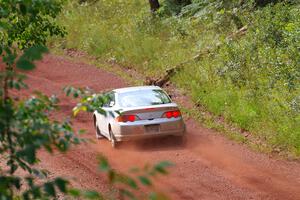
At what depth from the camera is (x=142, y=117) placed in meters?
15.6

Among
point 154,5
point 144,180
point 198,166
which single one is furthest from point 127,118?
point 154,5

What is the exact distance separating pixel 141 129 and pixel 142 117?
308mm

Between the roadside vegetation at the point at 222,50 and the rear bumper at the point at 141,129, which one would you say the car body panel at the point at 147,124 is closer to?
the rear bumper at the point at 141,129

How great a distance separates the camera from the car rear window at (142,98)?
52.0 ft

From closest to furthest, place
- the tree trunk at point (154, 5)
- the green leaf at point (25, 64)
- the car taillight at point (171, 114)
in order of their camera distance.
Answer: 1. the green leaf at point (25, 64)
2. the car taillight at point (171, 114)
3. the tree trunk at point (154, 5)

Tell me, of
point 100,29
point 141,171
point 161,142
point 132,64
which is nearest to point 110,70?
point 132,64

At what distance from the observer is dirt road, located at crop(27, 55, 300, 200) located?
12219 mm

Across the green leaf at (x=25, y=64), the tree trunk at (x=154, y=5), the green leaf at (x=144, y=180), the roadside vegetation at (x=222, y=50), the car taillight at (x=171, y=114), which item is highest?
the tree trunk at (x=154, y=5)

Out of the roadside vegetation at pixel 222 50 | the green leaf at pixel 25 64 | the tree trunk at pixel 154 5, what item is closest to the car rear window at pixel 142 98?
the roadside vegetation at pixel 222 50

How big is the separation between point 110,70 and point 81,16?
28.0ft

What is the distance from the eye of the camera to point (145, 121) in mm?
15617

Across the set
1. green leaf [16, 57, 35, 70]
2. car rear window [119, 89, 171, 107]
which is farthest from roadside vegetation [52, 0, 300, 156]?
green leaf [16, 57, 35, 70]

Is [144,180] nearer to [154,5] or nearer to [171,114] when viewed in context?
[171,114]

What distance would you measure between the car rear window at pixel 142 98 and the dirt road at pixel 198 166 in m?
1.11
